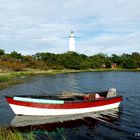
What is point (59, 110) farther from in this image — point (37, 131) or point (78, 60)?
point (78, 60)

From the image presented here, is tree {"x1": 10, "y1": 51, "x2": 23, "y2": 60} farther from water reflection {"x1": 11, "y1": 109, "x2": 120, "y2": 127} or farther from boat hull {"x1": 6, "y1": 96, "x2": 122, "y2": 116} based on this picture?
boat hull {"x1": 6, "y1": 96, "x2": 122, "y2": 116}

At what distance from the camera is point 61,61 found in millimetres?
144000

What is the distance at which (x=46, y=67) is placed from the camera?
434ft

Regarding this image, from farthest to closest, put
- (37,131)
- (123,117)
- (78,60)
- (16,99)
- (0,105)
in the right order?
(78,60) < (0,105) < (123,117) < (16,99) < (37,131)

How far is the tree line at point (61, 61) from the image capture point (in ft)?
416

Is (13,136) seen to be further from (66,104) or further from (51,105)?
(66,104)

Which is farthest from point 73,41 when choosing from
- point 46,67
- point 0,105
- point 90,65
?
point 0,105

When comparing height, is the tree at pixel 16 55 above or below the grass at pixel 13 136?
above

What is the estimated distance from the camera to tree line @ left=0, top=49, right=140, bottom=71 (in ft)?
416

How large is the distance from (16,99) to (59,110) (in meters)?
4.00

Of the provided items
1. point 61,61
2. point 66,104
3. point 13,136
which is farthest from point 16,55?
point 13,136

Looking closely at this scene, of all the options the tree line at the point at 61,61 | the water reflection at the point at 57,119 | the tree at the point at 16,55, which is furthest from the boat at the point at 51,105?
the tree at the point at 16,55

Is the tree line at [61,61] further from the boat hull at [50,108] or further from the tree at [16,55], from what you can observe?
the boat hull at [50,108]

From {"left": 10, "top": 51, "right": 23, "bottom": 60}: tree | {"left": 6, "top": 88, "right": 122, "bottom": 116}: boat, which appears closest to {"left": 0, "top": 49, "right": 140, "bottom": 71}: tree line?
{"left": 10, "top": 51, "right": 23, "bottom": 60}: tree
